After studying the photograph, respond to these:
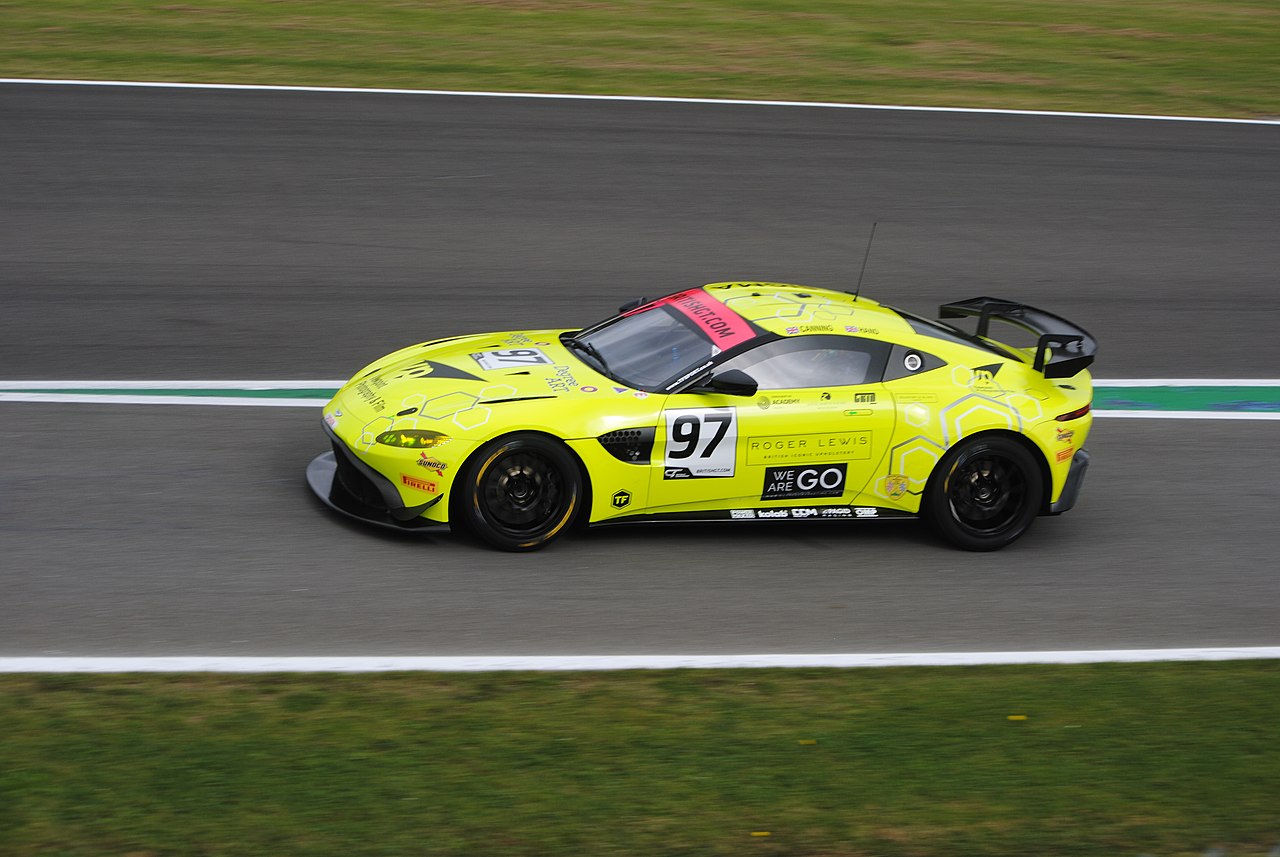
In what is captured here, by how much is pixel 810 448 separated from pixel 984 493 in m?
1.12

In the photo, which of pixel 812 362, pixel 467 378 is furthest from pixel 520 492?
pixel 812 362

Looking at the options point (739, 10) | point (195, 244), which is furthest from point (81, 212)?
point (739, 10)

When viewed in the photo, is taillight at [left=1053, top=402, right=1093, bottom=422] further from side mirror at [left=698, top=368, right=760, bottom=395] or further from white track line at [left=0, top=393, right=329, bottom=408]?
white track line at [left=0, top=393, right=329, bottom=408]

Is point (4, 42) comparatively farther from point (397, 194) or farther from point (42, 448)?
point (42, 448)

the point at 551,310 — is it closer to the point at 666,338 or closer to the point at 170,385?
the point at 170,385

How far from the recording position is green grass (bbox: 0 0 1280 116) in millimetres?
17219

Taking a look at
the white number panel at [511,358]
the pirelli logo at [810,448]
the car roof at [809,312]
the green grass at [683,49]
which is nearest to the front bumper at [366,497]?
the white number panel at [511,358]

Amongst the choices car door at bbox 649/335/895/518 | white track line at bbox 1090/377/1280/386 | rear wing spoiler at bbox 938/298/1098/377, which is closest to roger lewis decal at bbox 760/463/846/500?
car door at bbox 649/335/895/518

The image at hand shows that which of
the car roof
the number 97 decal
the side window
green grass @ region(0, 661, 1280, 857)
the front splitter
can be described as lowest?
green grass @ region(0, 661, 1280, 857)

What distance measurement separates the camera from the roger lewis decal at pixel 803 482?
25.0ft

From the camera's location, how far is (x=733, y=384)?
7.36 m

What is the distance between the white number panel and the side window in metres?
1.08

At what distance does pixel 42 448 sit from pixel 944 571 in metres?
5.36

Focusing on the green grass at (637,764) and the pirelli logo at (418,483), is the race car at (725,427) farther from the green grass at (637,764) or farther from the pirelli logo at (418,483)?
the green grass at (637,764)
